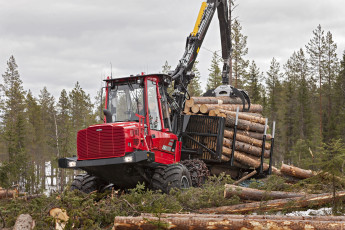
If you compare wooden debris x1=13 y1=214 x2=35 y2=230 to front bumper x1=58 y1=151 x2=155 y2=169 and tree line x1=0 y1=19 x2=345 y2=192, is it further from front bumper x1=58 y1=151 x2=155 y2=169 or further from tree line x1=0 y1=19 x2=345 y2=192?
tree line x1=0 y1=19 x2=345 y2=192

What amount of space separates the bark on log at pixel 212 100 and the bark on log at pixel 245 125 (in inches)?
40.6

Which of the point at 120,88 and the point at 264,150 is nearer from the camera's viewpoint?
the point at 120,88

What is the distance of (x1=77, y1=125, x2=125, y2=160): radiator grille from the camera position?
27.6 feet

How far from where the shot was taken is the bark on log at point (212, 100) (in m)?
12.9

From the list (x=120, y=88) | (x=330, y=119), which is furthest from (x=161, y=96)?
(x=330, y=119)

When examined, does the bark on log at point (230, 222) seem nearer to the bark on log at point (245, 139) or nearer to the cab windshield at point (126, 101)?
the cab windshield at point (126, 101)

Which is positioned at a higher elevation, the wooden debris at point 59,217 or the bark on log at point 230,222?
the bark on log at point 230,222

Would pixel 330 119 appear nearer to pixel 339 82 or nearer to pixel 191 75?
pixel 339 82

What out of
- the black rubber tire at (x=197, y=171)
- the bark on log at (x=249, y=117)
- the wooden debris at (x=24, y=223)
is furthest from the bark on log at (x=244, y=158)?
the wooden debris at (x=24, y=223)

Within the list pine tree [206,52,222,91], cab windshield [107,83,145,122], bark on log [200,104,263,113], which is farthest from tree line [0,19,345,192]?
cab windshield [107,83,145,122]

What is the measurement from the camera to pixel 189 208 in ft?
23.9

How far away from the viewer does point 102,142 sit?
8.51m

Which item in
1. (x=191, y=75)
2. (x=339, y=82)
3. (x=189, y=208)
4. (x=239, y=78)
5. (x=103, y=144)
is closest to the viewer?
(x=189, y=208)

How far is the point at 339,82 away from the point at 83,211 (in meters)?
36.5
